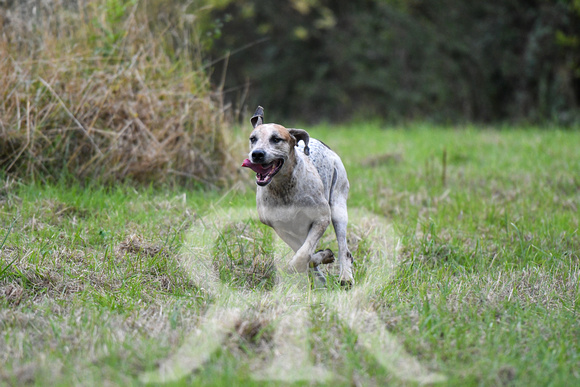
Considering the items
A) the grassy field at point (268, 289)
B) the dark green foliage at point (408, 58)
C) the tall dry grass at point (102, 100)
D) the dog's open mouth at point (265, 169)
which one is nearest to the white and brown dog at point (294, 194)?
the dog's open mouth at point (265, 169)

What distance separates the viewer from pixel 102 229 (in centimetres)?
534

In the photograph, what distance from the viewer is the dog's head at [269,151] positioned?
4.14m

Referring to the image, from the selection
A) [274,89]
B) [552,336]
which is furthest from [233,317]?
[274,89]

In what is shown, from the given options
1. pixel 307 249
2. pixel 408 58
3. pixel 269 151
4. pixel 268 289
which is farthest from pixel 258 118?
pixel 408 58

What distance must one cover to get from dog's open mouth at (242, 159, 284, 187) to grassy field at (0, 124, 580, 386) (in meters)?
0.83

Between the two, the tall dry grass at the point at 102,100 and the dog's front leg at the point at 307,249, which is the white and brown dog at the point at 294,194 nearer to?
the dog's front leg at the point at 307,249

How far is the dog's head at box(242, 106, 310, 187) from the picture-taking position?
4137 mm

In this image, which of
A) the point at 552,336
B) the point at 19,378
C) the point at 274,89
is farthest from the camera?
the point at 274,89

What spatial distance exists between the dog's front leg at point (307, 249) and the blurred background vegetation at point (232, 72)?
9.57 ft

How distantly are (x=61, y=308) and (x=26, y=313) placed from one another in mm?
212

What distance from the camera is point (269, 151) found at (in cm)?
417

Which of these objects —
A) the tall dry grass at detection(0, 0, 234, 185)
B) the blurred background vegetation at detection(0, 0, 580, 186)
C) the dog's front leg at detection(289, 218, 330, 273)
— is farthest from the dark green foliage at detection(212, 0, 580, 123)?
the dog's front leg at detection(289, 218, 330, 273)

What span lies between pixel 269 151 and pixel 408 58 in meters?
13.3

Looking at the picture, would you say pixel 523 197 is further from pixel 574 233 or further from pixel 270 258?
pixel 270 258
